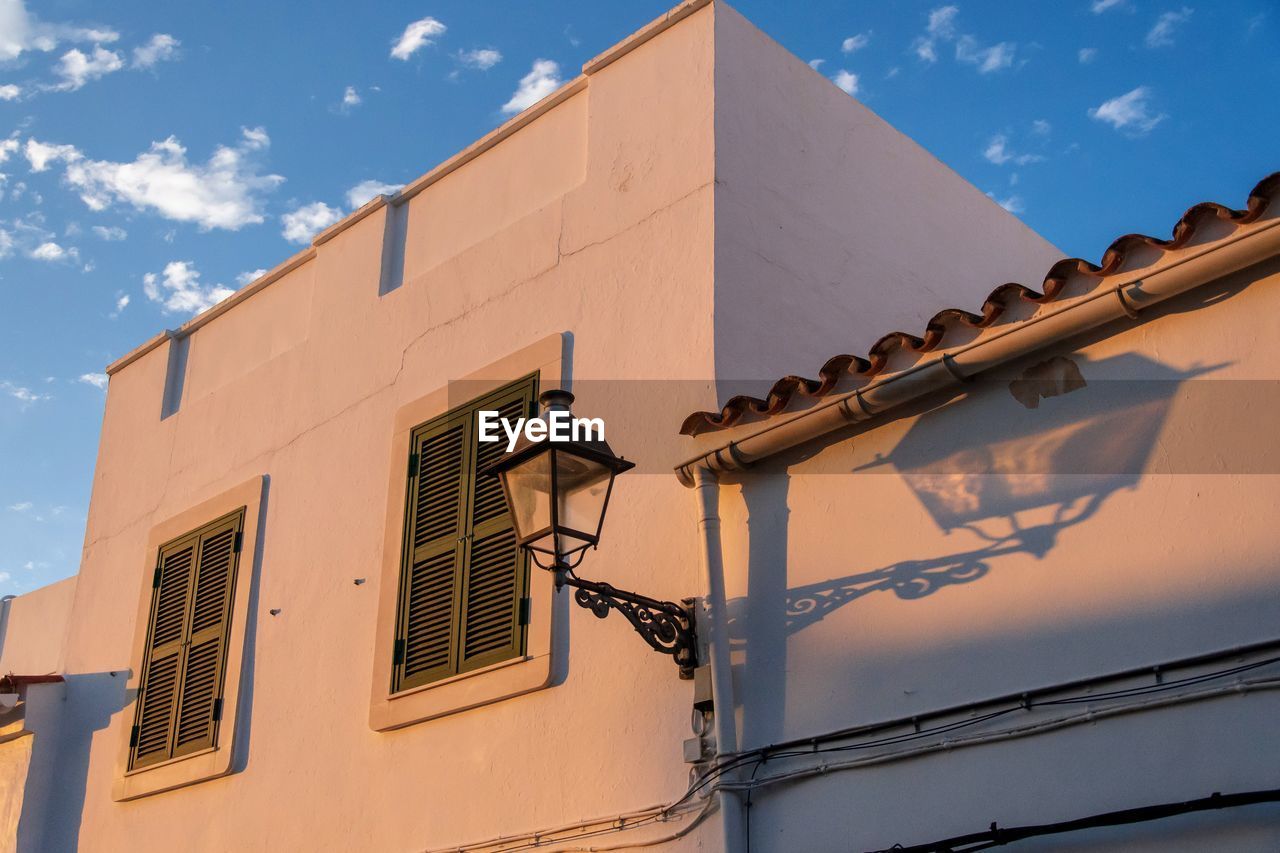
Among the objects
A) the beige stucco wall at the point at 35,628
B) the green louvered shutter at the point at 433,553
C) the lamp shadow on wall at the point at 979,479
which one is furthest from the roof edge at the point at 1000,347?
the beige stucco wall at the point at 35,628

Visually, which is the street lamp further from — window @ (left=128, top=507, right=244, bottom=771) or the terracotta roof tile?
window @ (left=128, top=507, right=244, bottom=771)

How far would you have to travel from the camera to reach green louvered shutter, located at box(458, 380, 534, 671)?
6.79 meters

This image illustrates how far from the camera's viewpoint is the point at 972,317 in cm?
538

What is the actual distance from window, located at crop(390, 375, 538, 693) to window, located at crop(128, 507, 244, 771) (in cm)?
167

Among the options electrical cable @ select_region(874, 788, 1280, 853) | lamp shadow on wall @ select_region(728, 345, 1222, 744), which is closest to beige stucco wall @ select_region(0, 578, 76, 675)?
lamp shadow on wall @ select_region(728, 345, 1222, 744)

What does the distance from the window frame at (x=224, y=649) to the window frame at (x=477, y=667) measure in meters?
1.26

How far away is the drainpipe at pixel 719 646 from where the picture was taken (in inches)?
217

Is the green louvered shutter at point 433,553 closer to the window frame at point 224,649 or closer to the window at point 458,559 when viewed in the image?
the window at point 458,559

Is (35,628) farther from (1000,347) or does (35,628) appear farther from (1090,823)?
(1090,823)

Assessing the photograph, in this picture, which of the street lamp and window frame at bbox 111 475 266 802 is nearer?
the street lamp

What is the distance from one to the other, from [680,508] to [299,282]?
4.22 metres

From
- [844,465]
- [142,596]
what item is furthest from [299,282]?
[844,465]

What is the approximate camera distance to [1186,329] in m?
4.90

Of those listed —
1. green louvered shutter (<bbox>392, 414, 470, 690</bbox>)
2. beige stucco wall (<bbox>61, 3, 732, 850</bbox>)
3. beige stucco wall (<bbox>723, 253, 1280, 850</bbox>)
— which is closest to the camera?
beige stucco wall (<bbox>723, 253, 1280, 850</bbox>)
